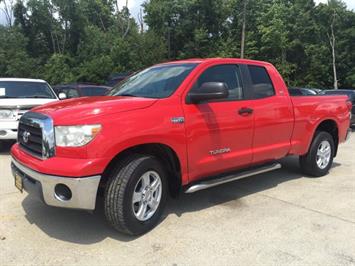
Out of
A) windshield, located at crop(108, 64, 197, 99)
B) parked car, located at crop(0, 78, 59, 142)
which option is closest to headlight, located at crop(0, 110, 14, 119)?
parked car, located at crop(0, 78, 59, 142)

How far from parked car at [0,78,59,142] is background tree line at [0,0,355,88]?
95.9ft

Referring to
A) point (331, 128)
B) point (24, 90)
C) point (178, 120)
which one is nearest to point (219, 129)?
point (178, 120)

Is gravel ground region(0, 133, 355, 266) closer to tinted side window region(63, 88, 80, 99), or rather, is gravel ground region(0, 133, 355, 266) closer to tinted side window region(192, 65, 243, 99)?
tinted side window region(192, 65, 243, 99)

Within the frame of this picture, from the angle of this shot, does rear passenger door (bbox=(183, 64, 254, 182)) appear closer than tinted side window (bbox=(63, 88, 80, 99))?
Yes

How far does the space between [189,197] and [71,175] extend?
2.29 metres

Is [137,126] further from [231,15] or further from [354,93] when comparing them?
[231,15]

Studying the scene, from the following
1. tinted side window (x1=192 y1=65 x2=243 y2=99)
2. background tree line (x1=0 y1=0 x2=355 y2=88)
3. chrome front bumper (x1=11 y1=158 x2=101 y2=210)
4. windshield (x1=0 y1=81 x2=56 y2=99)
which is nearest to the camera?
chrome front bumper (x1=11 y1=158 x2=101 y2=210)

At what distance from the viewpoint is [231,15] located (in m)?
47.1

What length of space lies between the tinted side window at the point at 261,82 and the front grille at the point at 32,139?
2.90 meters

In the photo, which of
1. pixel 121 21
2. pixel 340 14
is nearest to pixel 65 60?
pixel 121 21

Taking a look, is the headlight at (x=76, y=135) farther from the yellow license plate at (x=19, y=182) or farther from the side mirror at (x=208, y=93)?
the side mirror at (x=208, y=93)

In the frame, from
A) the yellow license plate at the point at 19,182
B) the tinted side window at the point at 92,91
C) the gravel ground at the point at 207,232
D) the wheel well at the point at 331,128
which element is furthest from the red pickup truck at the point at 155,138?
the tinted side window at the point at 92,91

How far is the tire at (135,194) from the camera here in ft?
13.9

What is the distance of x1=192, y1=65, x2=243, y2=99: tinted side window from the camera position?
5.27 meters
